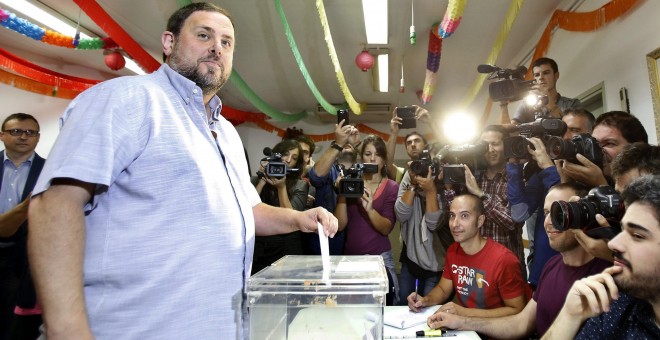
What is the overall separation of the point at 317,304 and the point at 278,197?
5.57ft

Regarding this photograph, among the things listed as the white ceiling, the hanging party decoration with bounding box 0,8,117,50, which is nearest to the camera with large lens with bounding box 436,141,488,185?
the white ceiling

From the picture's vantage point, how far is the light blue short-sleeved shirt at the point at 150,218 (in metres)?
0.70

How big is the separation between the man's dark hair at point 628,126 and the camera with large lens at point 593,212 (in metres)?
0.59

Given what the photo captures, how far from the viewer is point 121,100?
74 cm

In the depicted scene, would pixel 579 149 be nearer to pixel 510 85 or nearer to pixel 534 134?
pixel 534 134

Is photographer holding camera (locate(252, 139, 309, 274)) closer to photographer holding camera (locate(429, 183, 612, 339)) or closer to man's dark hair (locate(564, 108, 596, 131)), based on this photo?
photographer holding camera (locate(429, 183, 612, 339))

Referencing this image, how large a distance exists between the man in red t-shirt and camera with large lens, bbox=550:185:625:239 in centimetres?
65

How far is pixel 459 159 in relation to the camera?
7.43ft

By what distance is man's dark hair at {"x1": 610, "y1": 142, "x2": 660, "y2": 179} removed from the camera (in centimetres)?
112

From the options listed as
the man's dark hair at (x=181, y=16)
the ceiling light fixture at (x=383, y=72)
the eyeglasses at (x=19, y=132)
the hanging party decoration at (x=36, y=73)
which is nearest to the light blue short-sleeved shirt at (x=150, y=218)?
the man's dark hair at (x=181, y=16)

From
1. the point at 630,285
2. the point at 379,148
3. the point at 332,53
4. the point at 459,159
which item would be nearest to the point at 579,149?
the point at 630,285

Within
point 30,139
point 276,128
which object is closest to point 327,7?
point 30,139

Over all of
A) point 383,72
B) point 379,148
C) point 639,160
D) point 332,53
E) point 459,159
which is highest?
point 383,72

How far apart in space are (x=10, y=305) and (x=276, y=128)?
522cm
